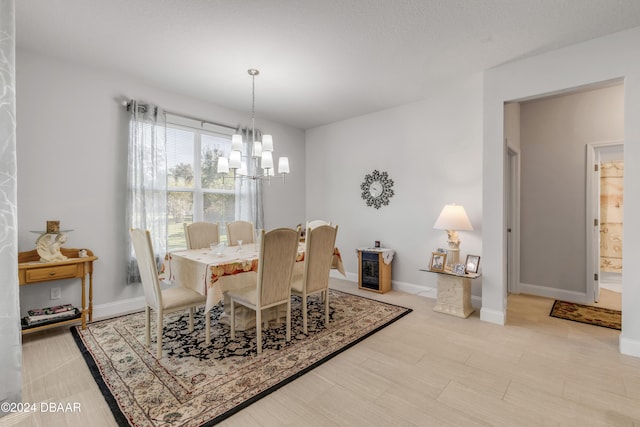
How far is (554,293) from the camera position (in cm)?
403

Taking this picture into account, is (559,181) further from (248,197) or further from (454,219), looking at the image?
(248,197)

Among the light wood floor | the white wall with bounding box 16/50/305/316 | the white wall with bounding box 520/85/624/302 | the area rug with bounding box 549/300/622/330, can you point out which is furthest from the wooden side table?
the white wall with bounding box 16/50/305/316

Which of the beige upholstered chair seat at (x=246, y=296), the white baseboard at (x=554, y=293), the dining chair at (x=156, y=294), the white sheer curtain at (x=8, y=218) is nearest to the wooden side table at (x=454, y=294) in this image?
the white baseboard at (x=554, y=293)

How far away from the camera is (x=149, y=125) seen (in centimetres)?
365

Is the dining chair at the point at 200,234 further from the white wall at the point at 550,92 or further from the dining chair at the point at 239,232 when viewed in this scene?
the white wall at the point at 550,92

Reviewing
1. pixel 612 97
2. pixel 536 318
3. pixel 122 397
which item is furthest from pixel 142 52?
pixel 612 97

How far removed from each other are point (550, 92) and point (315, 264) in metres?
2.84

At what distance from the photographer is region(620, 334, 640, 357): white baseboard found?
2.43 meters

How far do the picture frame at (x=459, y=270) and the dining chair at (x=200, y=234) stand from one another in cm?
289

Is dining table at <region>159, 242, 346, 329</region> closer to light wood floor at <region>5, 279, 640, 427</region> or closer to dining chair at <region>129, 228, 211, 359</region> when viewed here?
dining chair at <region>129, 228, 211, 359</region>

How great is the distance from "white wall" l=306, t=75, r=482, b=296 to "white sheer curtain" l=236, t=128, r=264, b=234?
4.14 feet

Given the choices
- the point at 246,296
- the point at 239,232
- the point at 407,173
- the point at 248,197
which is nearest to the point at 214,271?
the point at 246,296

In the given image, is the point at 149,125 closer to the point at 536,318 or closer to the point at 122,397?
the point at 122,397

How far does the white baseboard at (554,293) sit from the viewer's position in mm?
3828
